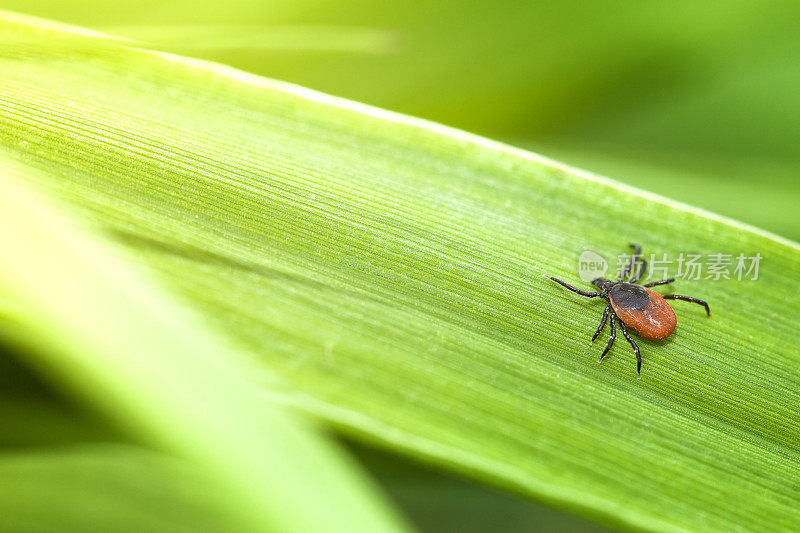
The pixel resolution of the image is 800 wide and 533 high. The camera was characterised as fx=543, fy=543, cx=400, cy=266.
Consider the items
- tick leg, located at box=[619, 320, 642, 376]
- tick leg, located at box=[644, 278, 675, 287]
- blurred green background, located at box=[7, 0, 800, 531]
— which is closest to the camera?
tick leg, located at box=[619, 320, 642, 376]

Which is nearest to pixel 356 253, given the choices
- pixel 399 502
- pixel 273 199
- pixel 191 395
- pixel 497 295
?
pixel 273 199

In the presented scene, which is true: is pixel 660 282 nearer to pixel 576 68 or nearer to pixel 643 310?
pixel 643 310

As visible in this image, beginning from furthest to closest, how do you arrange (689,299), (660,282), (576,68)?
1. (576,68)
2. (660,282)
3. (689,299)

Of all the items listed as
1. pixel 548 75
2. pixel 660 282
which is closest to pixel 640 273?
pixel 660 282

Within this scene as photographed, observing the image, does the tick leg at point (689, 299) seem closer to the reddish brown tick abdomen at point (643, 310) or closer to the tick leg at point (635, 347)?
the reddish brown tick abdomen at point (643, 310)

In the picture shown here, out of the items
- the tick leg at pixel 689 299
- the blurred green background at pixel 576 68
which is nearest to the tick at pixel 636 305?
the tick leg at pixel 689 299

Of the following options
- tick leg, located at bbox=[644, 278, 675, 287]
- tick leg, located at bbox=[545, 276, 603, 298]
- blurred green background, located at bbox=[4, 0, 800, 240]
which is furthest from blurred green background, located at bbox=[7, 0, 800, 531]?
tick leg, located at bbox=[545, 276, 603, 298]

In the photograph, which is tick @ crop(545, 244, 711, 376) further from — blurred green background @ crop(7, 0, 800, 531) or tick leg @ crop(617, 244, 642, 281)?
blurred green background @ crop(7, 0, 800, 531)
